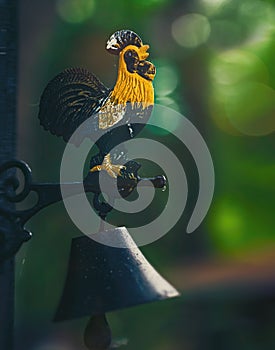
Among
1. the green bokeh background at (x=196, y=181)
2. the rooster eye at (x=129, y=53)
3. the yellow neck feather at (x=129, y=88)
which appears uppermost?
the rooster eye at (x=129, y=53)

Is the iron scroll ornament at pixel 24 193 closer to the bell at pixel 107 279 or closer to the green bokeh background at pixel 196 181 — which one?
the bell at pixel 107 279

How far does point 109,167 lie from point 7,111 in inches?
5.3

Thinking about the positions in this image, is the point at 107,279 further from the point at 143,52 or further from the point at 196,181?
the point at 196,181

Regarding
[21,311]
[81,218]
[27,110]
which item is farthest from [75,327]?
[81,218]

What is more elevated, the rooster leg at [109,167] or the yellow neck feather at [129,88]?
the yellow neck feather at [129,88]

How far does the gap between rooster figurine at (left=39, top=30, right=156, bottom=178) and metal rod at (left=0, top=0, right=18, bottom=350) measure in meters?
0.04

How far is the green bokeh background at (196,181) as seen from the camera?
1584mm

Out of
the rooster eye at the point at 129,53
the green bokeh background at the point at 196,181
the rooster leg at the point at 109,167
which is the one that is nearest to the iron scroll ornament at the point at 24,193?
the rooster leg at the point at 109,167

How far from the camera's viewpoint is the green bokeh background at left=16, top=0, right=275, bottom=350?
158 cm

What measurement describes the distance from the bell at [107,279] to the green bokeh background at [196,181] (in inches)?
35.9

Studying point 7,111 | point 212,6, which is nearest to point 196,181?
point 212,6

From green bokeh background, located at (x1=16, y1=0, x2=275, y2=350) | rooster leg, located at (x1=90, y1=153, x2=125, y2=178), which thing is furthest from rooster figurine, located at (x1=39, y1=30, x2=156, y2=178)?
green bokeh background, located at (x1=16, y1=0, x2=275, y2=350)

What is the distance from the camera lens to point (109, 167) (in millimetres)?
642

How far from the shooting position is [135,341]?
1690 millimetres
